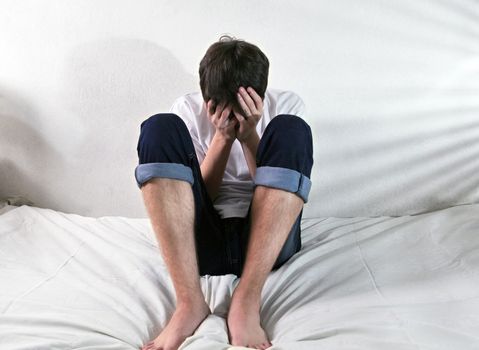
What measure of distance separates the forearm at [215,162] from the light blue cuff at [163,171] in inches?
7.7

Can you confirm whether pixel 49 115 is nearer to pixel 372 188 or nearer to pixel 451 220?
pixel 372 188

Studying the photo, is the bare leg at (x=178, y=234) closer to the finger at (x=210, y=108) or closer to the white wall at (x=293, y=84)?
the finger at (x=210, y=108)

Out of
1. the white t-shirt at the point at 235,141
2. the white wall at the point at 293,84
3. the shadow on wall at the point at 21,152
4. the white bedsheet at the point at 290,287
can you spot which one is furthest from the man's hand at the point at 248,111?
the shadow on wall at the point at 21,152

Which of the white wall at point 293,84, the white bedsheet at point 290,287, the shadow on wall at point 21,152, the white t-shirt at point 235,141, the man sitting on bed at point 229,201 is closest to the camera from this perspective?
the white bedsheet at point 290,287

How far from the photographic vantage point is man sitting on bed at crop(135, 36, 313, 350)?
2.85 feet

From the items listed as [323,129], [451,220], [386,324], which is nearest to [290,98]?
[323,129]

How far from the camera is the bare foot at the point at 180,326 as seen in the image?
30.8 inches

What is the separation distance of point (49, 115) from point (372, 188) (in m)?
1.10

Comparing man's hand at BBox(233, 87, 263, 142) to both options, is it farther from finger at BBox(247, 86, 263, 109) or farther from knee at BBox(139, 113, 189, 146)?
knee at BBox(139, 113, 189, 146)

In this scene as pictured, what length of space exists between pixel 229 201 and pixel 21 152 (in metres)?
0.91

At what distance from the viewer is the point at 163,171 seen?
891 millimetres

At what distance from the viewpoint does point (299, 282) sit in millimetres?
1000

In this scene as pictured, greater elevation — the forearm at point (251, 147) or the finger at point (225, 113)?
the finger at point (225, 113)

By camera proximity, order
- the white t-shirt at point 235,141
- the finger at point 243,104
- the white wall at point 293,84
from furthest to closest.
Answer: the white wall at point 293,84 < the white t-shirt at point 235,141 < the finger at point 243,104
